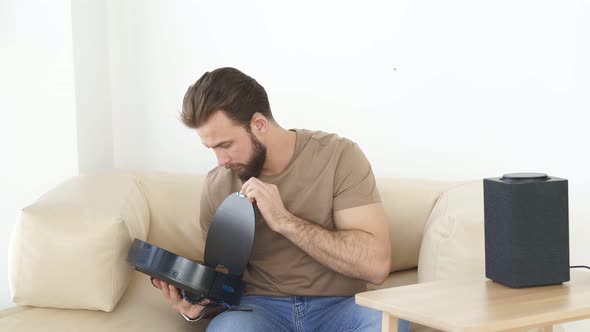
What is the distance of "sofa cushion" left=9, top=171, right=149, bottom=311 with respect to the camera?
73.5 inches

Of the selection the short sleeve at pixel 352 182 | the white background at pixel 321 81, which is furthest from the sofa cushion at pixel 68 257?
the white background at pixel 321 81

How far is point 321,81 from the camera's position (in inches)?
105

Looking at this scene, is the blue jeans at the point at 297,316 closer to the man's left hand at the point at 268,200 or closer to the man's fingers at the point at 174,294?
the man's fingers at the point at 174,294

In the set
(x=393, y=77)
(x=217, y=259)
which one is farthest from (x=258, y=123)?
(x=393, y=77)

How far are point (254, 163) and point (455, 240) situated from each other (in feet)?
1.74

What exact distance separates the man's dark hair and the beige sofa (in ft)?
1.02

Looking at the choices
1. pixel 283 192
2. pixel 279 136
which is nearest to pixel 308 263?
pixel 283 192

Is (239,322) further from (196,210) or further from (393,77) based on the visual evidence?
(393,77)

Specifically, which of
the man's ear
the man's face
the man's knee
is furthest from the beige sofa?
the man's ear

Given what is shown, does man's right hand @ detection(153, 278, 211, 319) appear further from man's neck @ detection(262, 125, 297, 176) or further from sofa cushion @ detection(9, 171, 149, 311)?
man's neck @ detection(262, 125, 297, 176)

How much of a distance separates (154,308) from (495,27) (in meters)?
1.27

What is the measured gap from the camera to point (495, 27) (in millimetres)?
2393

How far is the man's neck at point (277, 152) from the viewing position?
2.04m

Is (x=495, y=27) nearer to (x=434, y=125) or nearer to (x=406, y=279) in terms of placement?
(x=434, y=125)
